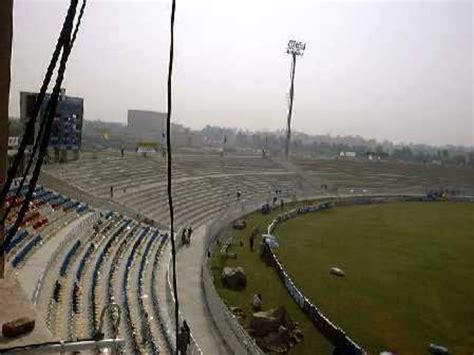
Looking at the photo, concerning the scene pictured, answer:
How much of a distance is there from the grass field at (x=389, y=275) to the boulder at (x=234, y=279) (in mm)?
2100

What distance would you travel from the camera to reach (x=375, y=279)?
66.3 ft

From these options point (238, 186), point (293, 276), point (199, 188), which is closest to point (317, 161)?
point (238, 186)

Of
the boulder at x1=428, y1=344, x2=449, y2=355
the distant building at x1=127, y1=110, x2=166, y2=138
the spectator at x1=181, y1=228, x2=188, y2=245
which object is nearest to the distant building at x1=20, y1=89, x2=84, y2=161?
the spectator at x1=181, y1=228, x2=188, y2=245

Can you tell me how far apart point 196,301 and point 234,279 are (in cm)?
233

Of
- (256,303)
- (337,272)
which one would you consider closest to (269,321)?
(256,303)

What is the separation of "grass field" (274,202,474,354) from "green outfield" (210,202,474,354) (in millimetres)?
31

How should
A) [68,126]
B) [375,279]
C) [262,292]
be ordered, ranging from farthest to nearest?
[68,126] → [375,279] → [262,292]

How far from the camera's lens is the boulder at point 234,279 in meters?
17.8

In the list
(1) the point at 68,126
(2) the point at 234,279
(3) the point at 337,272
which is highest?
(1) the point at 68,126

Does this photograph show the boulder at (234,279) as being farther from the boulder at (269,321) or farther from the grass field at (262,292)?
the boulder at (269,321)

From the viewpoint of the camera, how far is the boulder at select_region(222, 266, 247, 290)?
17.8 meters

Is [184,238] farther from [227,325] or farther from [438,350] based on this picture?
[438,350]

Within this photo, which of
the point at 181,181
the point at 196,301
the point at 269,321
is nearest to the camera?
the point at 269,321

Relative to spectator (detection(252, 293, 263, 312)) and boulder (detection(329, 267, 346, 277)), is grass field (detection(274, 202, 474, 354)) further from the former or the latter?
spectator (detection(252, 293, 263, 312))
